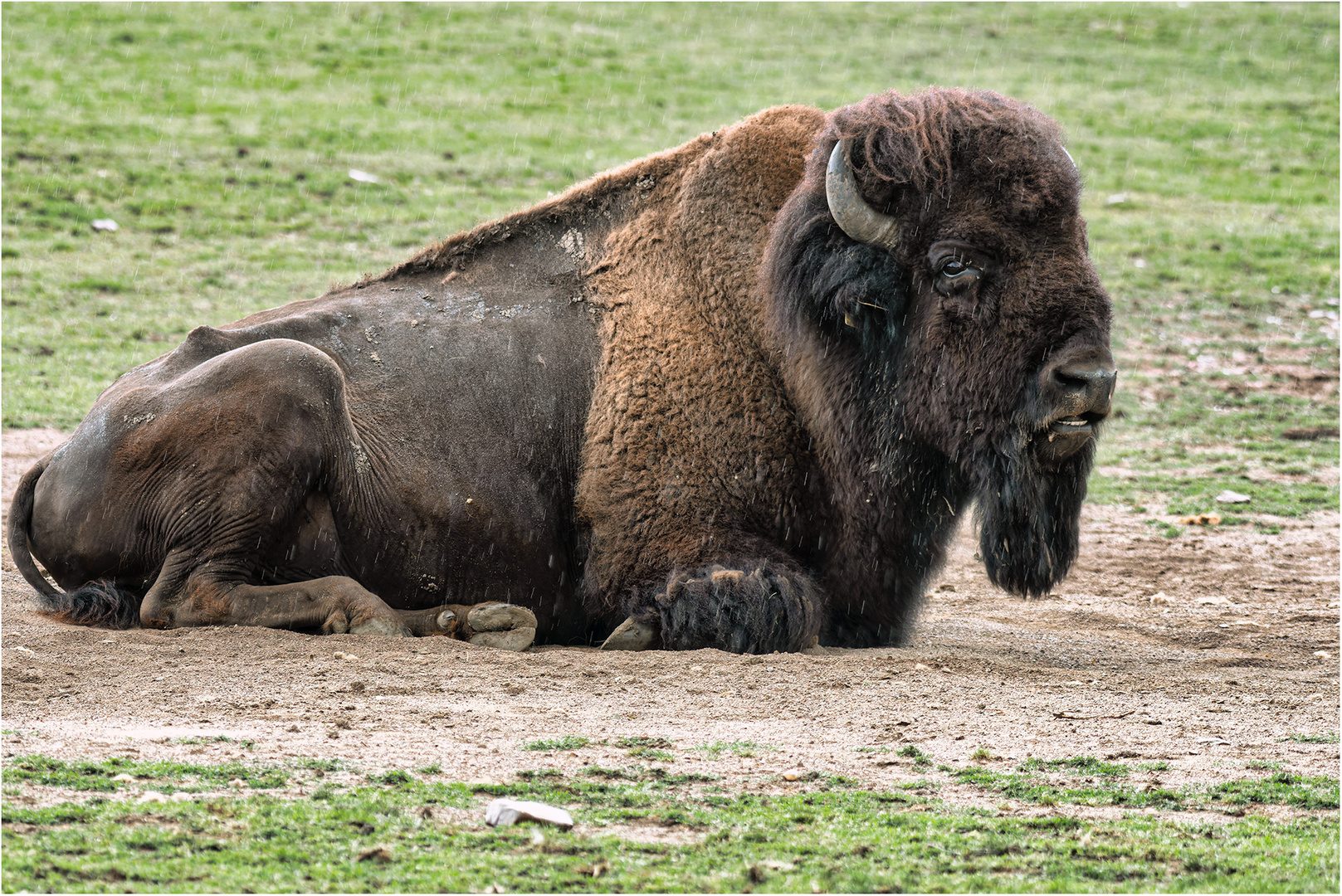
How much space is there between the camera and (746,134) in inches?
243

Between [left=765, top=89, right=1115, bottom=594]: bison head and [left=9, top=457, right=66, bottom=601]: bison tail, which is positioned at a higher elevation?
[left=765, top=89, right=1115, bottom=594]: bison head

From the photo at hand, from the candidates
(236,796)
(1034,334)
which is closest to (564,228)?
(1034,334)

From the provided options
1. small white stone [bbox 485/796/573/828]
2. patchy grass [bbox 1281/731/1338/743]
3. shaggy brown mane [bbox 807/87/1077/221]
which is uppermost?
shaggy brown mane [bbox 807/87/1077/221]

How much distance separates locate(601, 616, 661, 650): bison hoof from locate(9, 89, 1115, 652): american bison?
0.03 ft

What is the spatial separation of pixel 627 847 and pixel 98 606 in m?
3.16

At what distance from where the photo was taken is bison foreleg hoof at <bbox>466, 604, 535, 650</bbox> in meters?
5.45

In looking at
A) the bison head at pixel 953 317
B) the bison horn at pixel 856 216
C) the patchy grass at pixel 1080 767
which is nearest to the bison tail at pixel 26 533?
the bison head at pixel 953 317

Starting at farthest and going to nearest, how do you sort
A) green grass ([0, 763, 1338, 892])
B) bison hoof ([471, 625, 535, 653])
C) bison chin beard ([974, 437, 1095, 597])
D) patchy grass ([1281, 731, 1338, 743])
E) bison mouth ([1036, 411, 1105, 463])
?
bison hoof ([471, 625, 535, 653]) → bison chin beard ([974, 437, 1095, 597]) → bison mouth ([1036, 411, 1105, 463]) → patchy grass ([1281, 731, 1338, 743]) → green grass ([0, 763, 1338, 892])

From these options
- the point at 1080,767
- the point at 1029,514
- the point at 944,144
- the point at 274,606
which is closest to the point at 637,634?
the point at 274,606

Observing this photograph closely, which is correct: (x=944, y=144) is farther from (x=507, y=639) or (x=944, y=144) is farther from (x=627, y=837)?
(x=627, y=837)

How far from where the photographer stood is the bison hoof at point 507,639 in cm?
540

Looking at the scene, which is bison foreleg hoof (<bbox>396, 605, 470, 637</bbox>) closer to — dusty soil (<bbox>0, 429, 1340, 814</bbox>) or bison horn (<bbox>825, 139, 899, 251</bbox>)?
dusty soil (<bbox>0, 429, 1340, 814</bbox>)

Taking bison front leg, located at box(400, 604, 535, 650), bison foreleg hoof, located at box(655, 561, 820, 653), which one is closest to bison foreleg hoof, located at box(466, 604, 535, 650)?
bison front leg, located at box(400, 604, 535, 650)

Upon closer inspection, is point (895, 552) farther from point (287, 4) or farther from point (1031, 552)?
point (287, 4)
